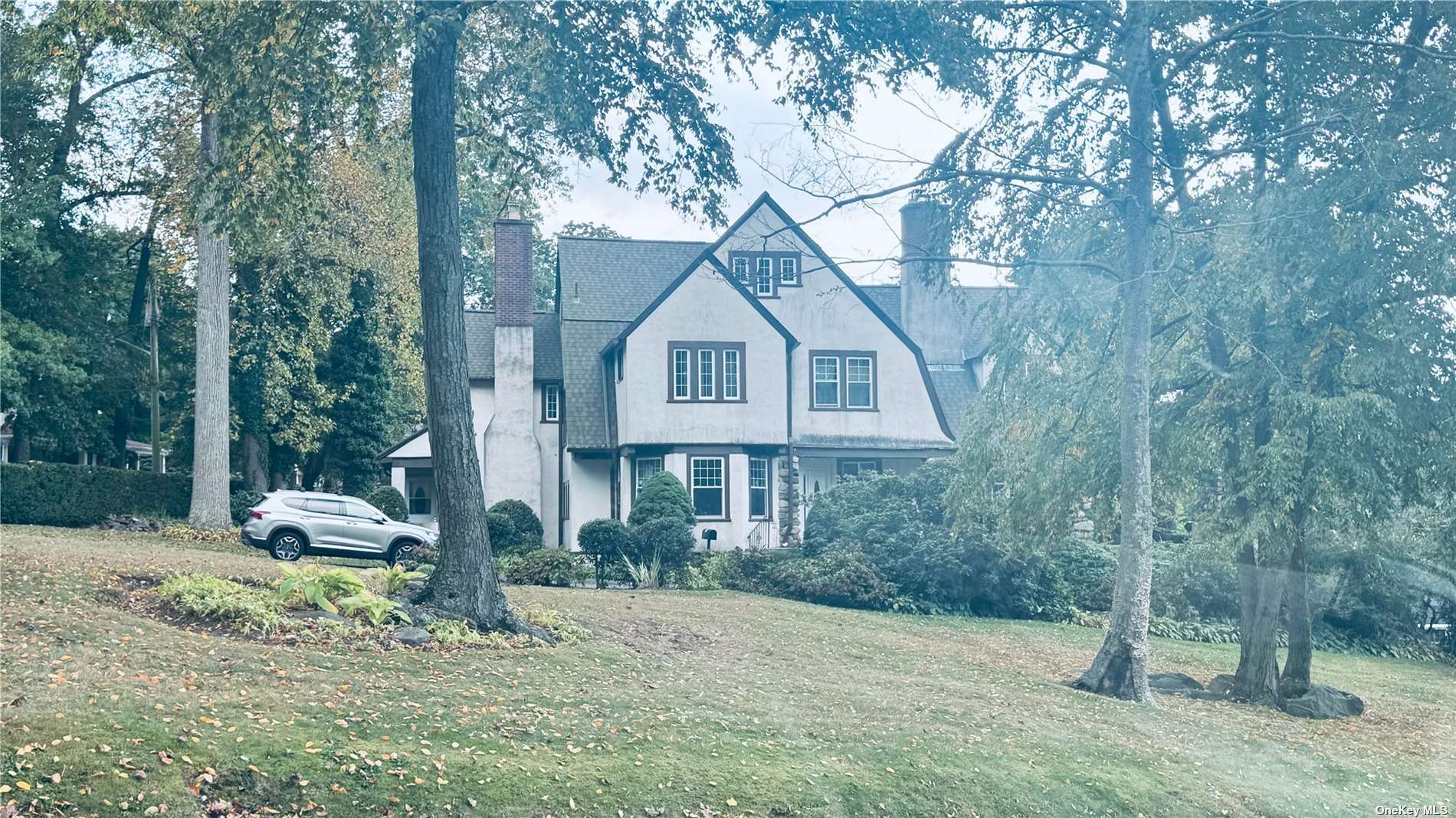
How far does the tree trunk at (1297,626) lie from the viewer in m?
17.0

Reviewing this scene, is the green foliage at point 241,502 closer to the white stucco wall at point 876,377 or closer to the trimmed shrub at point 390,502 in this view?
the trimmed shrub at point 390,502

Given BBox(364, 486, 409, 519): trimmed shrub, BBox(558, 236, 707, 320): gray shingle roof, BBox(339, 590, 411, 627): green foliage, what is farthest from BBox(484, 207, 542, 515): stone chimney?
BBox(339, 590, 411, 627): green foliage

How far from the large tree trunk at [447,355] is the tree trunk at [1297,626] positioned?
10.2 meters

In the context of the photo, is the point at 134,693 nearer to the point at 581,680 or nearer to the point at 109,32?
the point at 581,680

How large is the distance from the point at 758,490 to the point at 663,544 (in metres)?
7.07

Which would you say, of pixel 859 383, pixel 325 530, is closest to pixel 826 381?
pixel 859 383

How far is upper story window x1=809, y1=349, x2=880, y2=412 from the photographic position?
109ft

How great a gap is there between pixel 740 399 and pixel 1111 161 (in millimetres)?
15808

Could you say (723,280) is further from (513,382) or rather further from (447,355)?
(447,355)

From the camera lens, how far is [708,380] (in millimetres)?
31875

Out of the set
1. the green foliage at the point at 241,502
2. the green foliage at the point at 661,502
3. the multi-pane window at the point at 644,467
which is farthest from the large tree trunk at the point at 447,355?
the green foliage at the point at 241,502

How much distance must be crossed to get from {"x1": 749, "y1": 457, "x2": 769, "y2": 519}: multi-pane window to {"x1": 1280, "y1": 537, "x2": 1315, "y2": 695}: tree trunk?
16724 millimetres

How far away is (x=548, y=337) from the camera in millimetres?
37219

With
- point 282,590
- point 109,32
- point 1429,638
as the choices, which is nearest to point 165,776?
point 282,590
